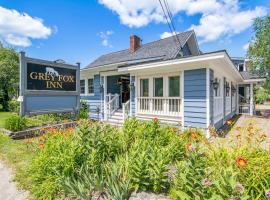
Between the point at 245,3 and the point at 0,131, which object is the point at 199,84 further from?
the point at 0,131

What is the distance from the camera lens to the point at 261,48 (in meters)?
15.1

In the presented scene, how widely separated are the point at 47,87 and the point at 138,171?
→ 7353 millimetres

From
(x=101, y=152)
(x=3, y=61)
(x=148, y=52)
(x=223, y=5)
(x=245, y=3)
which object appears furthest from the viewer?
(x=3, y=61)

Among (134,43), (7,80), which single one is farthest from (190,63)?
(7,80)

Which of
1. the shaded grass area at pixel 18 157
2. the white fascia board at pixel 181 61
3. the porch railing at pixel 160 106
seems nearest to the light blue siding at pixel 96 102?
the porch railing at pixel 160 106

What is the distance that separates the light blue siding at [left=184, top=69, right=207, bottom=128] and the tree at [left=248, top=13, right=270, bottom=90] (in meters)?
11.1

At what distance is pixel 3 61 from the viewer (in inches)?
800

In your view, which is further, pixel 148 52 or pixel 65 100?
pixel 148 52

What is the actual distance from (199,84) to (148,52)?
7290mm

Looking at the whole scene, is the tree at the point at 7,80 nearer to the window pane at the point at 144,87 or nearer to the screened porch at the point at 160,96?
the window pane at the point at 144,87

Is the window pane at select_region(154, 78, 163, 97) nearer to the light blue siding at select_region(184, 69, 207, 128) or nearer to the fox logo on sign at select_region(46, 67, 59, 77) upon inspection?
the light blue siding at select_region(184, 69, 207, 128)

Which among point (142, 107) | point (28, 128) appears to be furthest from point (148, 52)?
point (28, 128)

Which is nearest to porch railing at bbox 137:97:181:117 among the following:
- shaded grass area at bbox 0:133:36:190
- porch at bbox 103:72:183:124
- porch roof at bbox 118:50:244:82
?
porch at bbox 103:72:183:124

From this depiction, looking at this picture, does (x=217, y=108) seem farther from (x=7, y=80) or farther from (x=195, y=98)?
Answer: (x=7, y=80)
